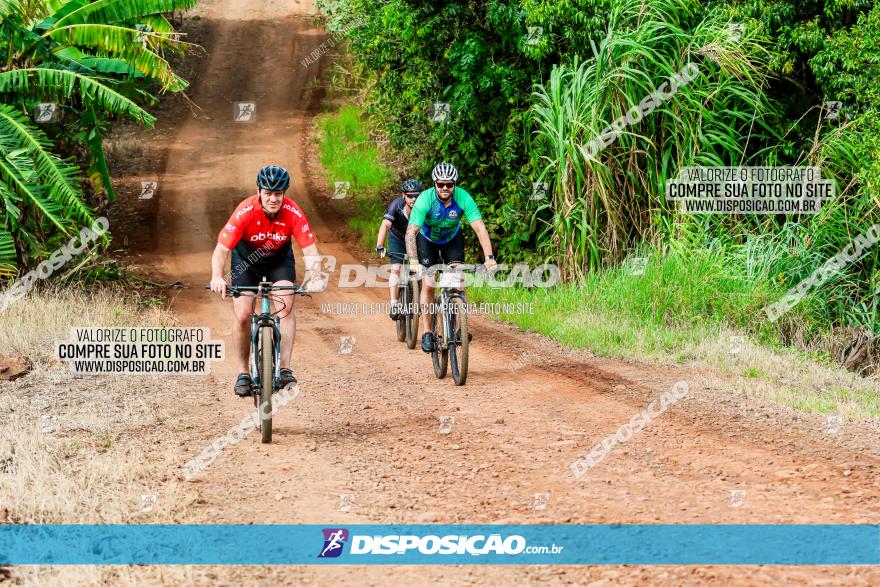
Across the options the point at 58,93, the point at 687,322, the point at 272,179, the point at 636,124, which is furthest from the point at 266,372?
the point at 58,93

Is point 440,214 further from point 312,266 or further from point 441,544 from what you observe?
point 441,544

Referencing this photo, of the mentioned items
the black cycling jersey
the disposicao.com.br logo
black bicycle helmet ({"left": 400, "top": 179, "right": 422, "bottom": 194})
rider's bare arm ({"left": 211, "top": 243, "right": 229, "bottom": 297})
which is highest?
black bicycle helmet ({"left": 400, "top": 179, "right": 422, "bottom": 194})

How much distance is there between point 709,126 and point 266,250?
927 cm

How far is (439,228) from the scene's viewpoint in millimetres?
10625

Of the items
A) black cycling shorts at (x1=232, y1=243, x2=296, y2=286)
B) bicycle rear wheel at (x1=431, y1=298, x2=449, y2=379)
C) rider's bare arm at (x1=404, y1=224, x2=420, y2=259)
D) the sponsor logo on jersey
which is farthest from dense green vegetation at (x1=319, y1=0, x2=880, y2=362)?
the sponsor logo on jersey

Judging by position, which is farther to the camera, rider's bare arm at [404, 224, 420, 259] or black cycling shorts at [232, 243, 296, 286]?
rider's bare arm at [404, 224, 420, 259]

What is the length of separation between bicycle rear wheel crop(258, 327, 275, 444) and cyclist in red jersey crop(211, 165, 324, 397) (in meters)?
0.22

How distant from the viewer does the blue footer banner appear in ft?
17.9

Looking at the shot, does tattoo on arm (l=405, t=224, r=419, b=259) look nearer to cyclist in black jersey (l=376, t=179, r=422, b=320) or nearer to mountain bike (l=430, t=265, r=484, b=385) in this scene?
mountain bike (l=430, t=265, r=484, b=385)

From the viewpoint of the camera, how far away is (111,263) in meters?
17.7

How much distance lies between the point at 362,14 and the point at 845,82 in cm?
1228

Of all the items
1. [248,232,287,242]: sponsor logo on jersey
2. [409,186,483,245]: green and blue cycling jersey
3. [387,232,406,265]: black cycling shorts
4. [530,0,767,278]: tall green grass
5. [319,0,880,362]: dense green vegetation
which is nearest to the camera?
[248,232,287,242]: sponsor logo on jersey

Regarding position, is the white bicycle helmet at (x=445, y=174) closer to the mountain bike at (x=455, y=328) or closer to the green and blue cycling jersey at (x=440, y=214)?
the green and blue cycling jersey at (x=440, y=214)

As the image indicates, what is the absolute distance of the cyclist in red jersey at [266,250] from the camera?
7.93m
